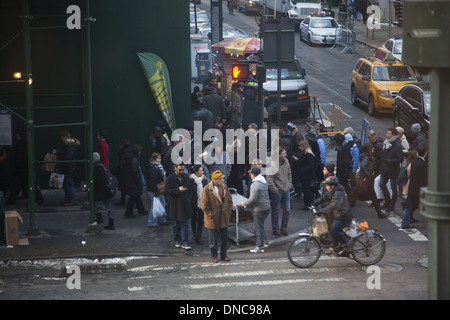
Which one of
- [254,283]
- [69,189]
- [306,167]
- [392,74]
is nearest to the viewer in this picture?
[254,283]

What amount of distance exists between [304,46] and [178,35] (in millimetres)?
25329

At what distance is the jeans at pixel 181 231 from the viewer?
40.7ft

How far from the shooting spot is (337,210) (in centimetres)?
1095

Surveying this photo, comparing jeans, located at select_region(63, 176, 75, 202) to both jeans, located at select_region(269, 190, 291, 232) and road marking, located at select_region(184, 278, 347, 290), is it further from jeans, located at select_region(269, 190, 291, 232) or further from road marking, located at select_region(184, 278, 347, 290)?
road marking, located at select_region(184, 278, 347, 290)

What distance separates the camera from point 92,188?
520 inches

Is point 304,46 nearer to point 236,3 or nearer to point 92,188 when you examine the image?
point 236,3

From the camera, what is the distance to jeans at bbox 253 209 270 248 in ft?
39.9

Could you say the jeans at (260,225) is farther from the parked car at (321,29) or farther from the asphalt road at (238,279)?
the parked car at (321,29)

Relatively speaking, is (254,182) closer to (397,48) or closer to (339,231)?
(339,231)

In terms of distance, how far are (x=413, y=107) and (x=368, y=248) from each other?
32.1ft

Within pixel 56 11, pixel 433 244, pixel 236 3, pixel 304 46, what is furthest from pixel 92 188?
pixel 236 3

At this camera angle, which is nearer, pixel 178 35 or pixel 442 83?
pixel 442 83

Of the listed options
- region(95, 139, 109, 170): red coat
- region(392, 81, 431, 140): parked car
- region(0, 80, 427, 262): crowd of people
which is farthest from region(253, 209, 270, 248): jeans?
region(392, 81, 431, 140): parked car

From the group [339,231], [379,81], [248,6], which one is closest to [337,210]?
[339,231]
